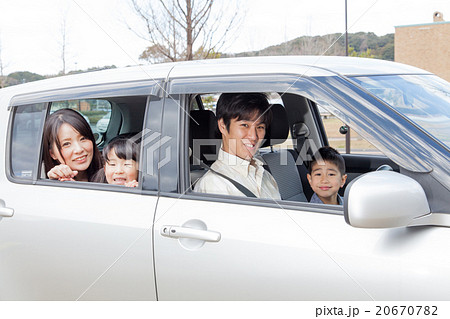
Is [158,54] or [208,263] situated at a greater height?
[158,54]

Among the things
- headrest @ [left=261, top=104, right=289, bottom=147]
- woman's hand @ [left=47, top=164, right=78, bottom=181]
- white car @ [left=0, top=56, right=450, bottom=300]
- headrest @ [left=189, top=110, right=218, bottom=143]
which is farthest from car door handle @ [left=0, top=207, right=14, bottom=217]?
headrest @ [left=261, top=104, right=289, bottom=147]

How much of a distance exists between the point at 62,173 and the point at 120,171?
0.34 m

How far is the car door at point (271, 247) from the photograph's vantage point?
1.87m

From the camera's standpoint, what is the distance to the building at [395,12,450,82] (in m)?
29.6

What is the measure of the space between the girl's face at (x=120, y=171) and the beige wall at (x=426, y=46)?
2919 cm

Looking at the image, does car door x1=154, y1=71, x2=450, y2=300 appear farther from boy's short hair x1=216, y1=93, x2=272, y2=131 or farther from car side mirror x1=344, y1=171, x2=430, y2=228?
boy's short hair x1=216, y1=93, x2=272, y2=131

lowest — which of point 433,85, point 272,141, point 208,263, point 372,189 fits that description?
point 208,263

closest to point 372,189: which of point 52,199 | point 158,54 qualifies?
point 52,199

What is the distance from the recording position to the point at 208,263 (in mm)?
2207

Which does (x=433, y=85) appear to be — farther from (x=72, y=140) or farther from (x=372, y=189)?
(x=72, y=140)

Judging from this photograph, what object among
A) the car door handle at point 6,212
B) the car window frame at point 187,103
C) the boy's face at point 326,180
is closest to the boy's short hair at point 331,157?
the boy's face at point 326,180

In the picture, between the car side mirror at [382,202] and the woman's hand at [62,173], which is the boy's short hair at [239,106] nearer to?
the woman's hand at [62,173]

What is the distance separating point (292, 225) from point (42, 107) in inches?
67.0

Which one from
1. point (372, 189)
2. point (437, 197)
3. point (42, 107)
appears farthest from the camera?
point (42, 107)
